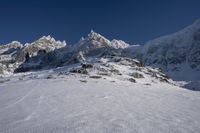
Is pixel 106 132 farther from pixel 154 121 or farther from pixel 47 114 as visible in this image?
pixel 47 114

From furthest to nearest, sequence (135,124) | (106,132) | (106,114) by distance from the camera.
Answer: (106,114) → (135,124) → (106,132)

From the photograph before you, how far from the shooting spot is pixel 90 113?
18.8 meters

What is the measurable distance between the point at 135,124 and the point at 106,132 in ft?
8.19

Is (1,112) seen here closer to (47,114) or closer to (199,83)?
(47,114)

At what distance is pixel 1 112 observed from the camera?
63.9ft

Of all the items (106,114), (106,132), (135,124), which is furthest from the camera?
(106,114)

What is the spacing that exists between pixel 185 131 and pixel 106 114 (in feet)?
18.9

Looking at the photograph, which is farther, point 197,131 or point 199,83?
point 199,83

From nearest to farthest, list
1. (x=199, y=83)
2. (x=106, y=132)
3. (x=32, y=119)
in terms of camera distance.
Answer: (x=106, y=132)
(x=32, y=119)
(x=199, y=83)

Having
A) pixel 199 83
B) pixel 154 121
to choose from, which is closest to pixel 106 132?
pixel 154 121

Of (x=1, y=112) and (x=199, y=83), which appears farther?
(x=199, y=83)

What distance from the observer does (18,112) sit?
1931 cm

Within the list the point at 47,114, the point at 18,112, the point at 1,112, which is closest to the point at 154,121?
the point at 47,114

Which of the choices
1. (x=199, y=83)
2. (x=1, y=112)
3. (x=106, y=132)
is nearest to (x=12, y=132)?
(x=106, y=132)
